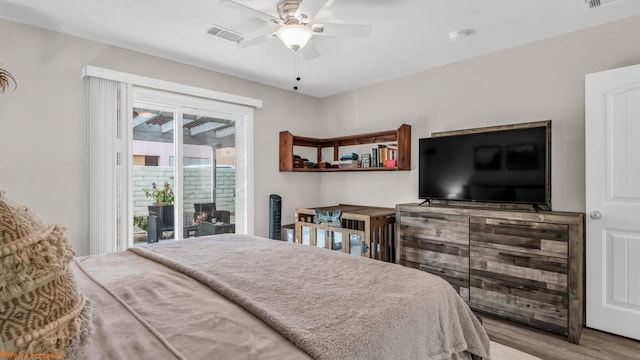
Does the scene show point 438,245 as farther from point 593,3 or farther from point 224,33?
point 224,33

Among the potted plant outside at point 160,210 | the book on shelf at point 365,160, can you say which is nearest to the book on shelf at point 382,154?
the book on shelf at point 365,160

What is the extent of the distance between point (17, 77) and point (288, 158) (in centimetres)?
278

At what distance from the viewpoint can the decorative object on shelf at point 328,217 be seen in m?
3.85

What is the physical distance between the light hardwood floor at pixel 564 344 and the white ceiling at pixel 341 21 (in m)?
2.55

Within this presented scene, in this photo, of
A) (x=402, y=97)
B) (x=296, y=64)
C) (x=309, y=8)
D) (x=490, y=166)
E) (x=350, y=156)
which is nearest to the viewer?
(x=309, y=8)

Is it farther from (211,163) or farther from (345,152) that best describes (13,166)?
(345,152)

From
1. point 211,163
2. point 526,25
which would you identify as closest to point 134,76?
point 211,163

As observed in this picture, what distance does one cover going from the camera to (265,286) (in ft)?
4.67

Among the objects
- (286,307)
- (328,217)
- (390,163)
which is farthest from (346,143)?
(286,307)

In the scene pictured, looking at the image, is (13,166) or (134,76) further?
(134,76)

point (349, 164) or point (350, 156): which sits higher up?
point (350, 156)

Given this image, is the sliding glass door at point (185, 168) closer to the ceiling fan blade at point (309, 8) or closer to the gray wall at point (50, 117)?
the gray wall at point (50, 117)

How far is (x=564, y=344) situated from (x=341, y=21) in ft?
10.1

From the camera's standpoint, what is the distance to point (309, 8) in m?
2.06
